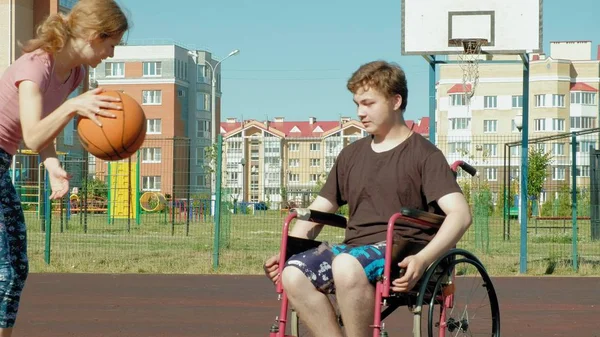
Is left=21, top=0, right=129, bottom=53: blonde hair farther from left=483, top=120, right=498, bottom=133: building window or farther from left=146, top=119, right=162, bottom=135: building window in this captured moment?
left=483, top=120, right=498, bottom=133: building window

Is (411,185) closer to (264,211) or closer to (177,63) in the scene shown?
(264,211)

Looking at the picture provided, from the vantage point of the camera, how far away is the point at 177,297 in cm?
1032

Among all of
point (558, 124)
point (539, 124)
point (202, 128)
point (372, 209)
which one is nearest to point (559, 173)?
point (372, 209)

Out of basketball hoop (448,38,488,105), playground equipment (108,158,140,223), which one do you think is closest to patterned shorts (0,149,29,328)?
basketball hoop (448,38,488,105)

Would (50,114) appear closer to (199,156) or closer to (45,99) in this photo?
(45,99)

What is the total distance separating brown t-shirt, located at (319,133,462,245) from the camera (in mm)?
4965

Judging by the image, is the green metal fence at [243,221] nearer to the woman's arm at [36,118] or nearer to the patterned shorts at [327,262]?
the patterned shorts at [327,262]

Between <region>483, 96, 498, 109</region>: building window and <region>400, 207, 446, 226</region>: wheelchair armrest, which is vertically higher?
<region>483, 96, 498, 109</region>: building window

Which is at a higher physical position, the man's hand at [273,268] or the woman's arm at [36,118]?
the woman's arm at [36,118]

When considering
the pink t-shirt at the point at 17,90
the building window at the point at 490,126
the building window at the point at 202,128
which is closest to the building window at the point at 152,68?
the building window at the point at 202,128

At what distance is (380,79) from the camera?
5.02 m

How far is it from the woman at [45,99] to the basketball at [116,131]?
72 mm

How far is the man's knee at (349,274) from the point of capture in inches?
182

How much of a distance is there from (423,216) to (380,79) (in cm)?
72
